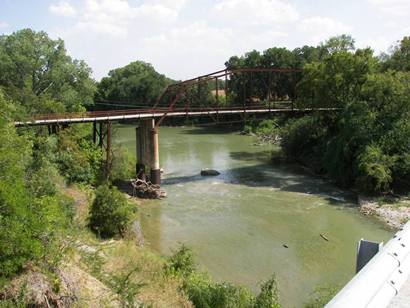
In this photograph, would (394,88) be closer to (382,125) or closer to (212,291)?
(382,125)

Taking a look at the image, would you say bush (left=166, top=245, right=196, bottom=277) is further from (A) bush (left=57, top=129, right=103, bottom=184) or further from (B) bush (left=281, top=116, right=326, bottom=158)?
(B) bush (left=281, top=116, right=326, bottom=158)

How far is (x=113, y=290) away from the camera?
1308 centimetres

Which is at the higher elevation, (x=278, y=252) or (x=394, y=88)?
(x=394, y=88)

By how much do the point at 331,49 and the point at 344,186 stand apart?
66.5 ft

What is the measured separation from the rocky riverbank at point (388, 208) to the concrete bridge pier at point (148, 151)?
16100 millimetres

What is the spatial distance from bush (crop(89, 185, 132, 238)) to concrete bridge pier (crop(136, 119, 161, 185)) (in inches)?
496

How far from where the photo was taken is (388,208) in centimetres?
2777

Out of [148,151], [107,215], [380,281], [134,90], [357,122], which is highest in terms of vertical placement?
[134,90]

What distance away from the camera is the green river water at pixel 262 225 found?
1931 cm

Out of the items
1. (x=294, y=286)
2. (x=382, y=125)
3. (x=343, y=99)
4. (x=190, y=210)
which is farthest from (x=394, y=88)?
(x=294, y=286)

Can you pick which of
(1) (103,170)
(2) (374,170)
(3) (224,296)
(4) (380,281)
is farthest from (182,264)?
(2) (374,170)

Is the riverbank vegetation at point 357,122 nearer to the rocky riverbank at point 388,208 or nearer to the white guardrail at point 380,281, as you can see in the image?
the rocky riverbank at point 388,208

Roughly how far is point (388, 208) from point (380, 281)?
27538 mm

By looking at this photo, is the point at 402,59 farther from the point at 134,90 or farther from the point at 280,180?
the point at 134,90
